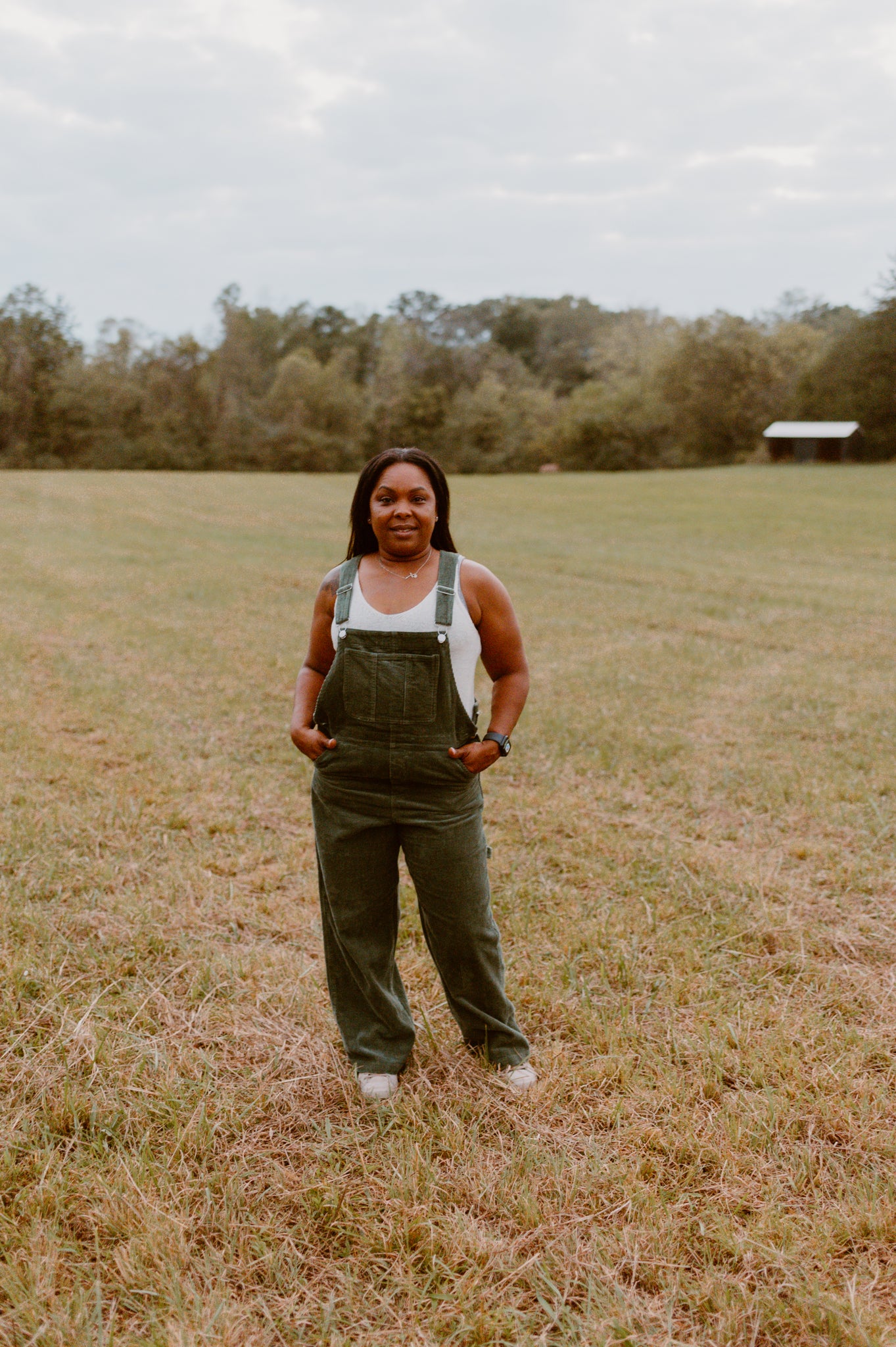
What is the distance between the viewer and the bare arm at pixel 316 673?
244 cm

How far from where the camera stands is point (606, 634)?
9.48 meters

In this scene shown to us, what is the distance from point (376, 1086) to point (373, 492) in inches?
63.5

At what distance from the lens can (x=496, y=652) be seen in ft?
8.25

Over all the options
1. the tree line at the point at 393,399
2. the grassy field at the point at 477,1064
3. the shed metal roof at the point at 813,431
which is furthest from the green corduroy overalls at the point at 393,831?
the tree line at the point at 393,399

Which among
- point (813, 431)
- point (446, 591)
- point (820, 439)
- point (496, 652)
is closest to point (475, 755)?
point (496, 652)

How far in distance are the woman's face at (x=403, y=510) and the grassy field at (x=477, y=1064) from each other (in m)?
1.50

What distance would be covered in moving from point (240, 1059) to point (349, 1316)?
37.3 inches

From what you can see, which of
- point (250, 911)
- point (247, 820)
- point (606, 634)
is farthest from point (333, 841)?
point (606, 634)

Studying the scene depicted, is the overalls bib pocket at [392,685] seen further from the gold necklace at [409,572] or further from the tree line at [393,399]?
the tree line at [393,399]

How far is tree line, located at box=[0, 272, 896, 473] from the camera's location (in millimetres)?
50656

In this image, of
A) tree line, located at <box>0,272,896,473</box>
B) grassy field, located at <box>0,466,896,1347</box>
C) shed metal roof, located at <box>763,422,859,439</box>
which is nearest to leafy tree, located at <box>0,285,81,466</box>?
tree line, located at <box>0,272,896,473</box>

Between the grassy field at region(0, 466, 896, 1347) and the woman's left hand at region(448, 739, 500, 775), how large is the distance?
3.09 feet

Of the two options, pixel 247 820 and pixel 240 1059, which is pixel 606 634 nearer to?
pixel 247 820

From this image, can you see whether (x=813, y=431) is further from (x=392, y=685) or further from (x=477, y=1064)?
(x=392, y=685)
